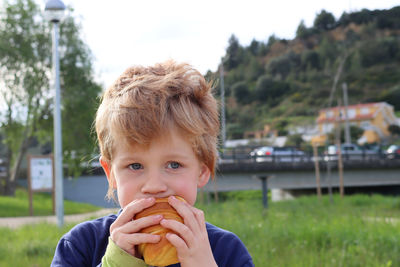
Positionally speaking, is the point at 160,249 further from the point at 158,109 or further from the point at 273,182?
the point at 273,182

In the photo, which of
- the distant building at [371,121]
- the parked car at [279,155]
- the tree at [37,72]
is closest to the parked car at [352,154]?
the parked car at [279,155]

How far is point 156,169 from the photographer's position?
140cm

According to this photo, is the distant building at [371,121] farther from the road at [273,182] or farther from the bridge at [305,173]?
the road at [273,182]

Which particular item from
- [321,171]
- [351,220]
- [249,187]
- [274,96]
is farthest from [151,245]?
[274,96]

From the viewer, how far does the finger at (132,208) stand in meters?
1.34

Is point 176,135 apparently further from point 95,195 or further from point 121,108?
point 95,195

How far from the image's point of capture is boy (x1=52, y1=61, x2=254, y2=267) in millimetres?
1330

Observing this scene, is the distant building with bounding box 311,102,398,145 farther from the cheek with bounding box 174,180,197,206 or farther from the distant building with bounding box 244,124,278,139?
the cheek with bounding box 174,180,197,206

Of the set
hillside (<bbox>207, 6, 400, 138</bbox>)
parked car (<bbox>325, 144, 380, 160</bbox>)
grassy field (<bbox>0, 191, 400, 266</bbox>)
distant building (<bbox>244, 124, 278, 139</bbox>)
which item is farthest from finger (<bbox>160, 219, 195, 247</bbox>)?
distant building (<bbox>244, 124, 278, 139</bbox>)

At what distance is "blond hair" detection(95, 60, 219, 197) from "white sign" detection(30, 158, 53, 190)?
15.9 m

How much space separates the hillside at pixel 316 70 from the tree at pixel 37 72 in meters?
61.2

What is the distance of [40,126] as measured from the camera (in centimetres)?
2406

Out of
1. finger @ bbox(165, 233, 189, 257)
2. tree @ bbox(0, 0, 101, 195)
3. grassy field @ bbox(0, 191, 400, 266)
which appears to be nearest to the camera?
finger @ bbox(165, 233, 189, 257)

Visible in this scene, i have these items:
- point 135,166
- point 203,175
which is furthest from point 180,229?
point 203,175
